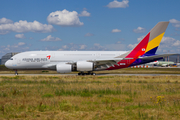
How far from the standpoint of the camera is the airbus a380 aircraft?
32.1 m

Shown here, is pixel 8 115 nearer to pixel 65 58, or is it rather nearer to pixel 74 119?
pixel 74 119

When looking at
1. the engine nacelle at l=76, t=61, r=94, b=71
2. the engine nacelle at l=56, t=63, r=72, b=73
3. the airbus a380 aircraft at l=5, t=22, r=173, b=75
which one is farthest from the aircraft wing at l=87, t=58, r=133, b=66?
the engine nacelle at l=56, t=63, r=72, b=73

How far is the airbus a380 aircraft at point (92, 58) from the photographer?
32062 mm

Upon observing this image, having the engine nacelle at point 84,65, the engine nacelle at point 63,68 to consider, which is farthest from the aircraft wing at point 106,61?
the engine nacelle at point 63,68

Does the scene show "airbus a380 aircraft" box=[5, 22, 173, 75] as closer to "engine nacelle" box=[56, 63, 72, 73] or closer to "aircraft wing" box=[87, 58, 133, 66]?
"aircraft wing" box=[87, 58, 133, 66]

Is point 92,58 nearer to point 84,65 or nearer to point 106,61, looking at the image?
point 106,61

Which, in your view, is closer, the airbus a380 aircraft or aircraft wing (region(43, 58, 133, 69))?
aircraft wing (region(43, 58, 133, 69))

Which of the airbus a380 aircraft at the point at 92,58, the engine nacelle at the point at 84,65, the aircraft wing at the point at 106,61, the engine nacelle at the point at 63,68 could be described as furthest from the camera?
the airbus a380 aircraft at the point at 92,58

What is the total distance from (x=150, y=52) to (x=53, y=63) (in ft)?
55.3

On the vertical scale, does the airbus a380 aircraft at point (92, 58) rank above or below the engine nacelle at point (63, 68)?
above

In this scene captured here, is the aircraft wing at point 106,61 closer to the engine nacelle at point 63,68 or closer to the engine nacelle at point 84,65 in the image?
the engine nacelle at point 84,65

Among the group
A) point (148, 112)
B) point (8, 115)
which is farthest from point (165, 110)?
point (8, 115)

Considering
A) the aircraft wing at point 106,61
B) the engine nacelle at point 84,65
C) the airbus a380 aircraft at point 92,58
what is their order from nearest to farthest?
the engine nacelle at point 84,65 → the aircraft wing at point 106,61 → the airbus a380 aircraft at point 92,58

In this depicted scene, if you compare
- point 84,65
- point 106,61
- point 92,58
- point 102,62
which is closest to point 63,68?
point 84,65
